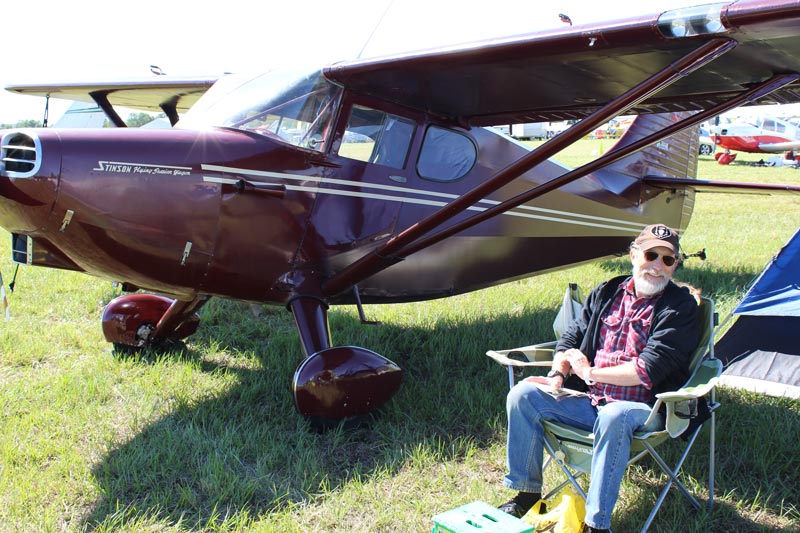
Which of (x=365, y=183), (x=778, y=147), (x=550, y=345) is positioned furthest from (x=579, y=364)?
(x=778, y=147)

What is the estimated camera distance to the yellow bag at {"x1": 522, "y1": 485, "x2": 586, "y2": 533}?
2764 mm

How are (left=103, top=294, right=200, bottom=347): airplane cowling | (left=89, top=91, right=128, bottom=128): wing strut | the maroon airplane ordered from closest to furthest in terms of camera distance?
the maroon airplane
(left=103, top=294, right=200, bottom=347): airplane cowling
(left=89, top=91, right=128, bottom=128): wing strut

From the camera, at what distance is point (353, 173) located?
4730 mm

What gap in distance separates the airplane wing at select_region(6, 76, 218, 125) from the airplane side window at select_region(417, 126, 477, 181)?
3256mm

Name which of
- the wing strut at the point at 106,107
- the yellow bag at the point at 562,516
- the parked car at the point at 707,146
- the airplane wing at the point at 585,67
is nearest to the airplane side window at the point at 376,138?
the airplane wing at the point at 585,67

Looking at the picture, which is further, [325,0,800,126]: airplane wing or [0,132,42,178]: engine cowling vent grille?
[0,132,42,178]: engine cowling vent grille

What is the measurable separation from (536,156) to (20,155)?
2.85 m

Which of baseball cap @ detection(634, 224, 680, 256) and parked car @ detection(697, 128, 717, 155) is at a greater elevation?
parked car @ detection(697, 128, 717, 155)

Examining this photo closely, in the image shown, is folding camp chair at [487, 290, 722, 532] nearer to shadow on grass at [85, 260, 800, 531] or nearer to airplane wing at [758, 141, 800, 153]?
shadow on grass at [85, 260, 800, 531]

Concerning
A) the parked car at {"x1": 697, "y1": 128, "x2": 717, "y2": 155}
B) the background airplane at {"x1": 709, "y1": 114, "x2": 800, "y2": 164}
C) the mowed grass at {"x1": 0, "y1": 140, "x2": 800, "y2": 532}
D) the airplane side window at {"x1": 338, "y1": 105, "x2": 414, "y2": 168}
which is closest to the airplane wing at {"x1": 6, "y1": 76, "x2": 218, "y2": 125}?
the mowed grass at {"x1": 0, "y1": 140, "x2": 800, "y2": 532}

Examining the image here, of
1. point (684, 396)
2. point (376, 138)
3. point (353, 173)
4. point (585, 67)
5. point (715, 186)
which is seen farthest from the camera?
point (715, 186)

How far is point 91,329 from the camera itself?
6.11 m

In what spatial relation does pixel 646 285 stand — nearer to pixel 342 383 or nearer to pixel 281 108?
pixel 342 383

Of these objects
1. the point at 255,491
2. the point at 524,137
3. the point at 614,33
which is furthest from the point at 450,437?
the point at 524,137
